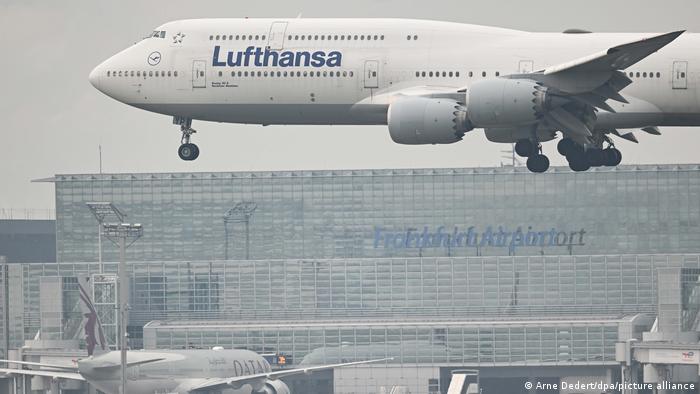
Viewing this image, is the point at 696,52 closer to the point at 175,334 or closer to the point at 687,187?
the point at 175,334

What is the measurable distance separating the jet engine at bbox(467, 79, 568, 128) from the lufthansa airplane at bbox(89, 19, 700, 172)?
0.26 ft

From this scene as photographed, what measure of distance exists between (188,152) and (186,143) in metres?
0.49

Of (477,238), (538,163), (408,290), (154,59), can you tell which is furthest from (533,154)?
(477,238)

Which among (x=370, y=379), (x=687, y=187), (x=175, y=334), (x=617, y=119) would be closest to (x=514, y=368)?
(x=370, y=379)

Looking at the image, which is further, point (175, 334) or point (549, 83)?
point (175, 334)

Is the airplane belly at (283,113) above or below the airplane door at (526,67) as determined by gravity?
below

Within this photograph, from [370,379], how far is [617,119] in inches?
2407

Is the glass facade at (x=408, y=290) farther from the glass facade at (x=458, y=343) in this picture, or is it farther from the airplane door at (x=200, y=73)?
the airplane door at (x=200, y=73)

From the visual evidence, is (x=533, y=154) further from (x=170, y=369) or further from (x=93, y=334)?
(x=93, y=334)

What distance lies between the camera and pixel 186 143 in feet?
271

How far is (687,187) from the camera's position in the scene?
181 meters

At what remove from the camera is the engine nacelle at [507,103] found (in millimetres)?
72375

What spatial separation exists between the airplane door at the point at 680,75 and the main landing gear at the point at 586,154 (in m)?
5.75

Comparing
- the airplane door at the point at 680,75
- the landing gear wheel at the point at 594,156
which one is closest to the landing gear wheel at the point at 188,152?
the landing gear wheel at the point at 594,156
